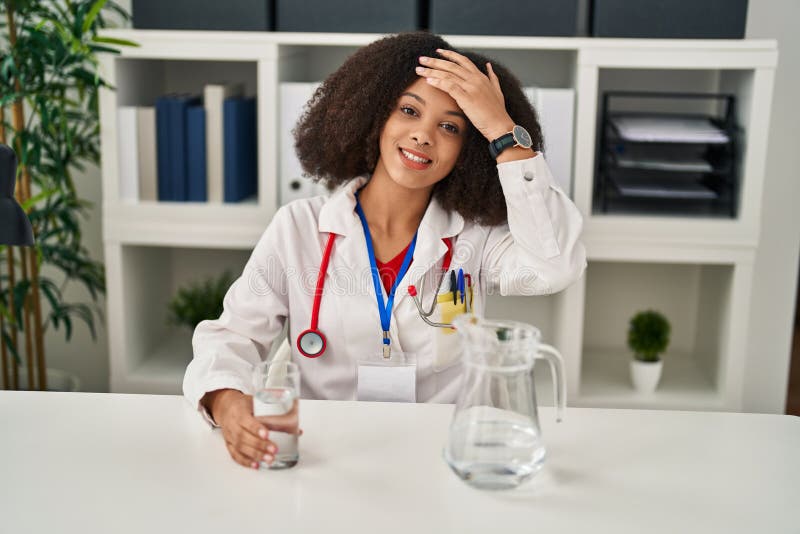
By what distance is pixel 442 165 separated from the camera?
5.77ft

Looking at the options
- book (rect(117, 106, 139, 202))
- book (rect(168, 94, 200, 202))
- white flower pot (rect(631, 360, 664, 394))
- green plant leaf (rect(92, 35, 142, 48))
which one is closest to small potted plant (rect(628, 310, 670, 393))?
white flower pot (rect(631, 360, 664, 394))

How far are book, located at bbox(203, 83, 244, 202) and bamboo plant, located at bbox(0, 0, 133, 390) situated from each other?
28cm

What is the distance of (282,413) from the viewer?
1179 millimetres

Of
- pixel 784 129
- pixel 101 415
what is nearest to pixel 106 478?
pixel 101 415

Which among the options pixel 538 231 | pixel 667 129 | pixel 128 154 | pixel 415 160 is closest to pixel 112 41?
pixel 128 154

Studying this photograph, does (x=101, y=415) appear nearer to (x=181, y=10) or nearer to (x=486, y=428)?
(x=486, y=428)

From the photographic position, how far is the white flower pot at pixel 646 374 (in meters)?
2.64

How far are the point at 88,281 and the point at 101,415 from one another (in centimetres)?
150

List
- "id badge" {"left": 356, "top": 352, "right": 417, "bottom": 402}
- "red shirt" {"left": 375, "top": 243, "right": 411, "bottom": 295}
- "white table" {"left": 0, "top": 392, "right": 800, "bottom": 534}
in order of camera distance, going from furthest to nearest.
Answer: "red shirt" {"left": 375, "top": 243, "right": 411, "bottom": 295}, "id badge" {"left": 356, "top": 352, "right": 417, "bottom": 402}, "white table" {"left": 0, "top": 392, "right": 800, "bottom": 534}

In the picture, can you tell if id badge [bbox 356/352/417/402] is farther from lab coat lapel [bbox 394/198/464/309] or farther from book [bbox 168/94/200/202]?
book [bbox 168/94/200/202]

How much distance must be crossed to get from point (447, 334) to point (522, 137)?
403mm

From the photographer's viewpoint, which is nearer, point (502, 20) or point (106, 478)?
point (106, 478)

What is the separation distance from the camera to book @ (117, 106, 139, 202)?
8.29 ft

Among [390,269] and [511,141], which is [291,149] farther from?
[511,141]
